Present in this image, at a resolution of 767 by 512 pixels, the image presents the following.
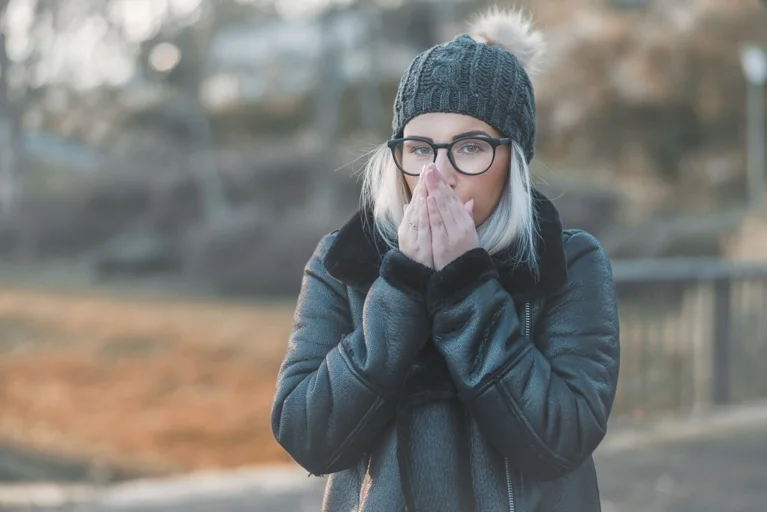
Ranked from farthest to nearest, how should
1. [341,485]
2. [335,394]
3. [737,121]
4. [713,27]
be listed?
1. [737,121]
2. [713,27]
3. [341,485]
4. [335,394]

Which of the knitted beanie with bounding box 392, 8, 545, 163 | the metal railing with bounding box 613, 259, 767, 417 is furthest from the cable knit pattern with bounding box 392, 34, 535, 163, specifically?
the metal railing with bounding box 613, 259, 767, 417

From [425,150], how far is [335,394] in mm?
440

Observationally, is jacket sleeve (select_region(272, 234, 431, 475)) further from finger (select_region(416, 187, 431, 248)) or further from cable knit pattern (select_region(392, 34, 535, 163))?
cable knit pattern (select_region(392, 34, 535, 163))

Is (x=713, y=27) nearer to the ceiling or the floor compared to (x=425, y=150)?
nearer to the ceiling

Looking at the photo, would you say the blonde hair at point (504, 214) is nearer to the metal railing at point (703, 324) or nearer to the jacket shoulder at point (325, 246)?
the jacket shoulder at point (325, 246)

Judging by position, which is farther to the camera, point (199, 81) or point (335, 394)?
point (199, 81)

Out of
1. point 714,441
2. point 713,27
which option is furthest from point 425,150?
point 713,27

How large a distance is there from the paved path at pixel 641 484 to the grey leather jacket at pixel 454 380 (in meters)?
2.88

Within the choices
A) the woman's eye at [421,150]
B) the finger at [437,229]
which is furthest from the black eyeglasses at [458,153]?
the finger at [437,229]

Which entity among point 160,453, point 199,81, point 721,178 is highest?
point 199,81

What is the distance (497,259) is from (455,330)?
0.57ft

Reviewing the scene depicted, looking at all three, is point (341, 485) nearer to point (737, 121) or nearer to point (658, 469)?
point (658, 469)

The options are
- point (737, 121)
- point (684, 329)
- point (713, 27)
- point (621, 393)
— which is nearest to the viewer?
point (621, 393)

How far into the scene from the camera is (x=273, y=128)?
87.5 feet
